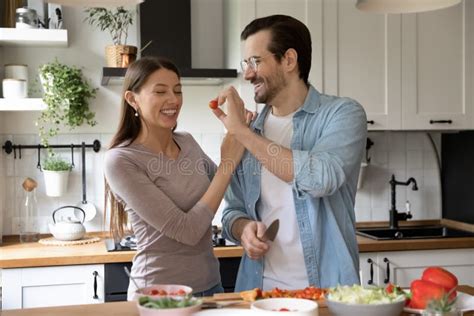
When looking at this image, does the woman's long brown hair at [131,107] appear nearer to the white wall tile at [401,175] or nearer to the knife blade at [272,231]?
the knife blade at [272,231]

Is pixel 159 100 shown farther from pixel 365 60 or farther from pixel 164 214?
pixel 365 60

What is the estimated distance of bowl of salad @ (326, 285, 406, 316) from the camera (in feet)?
4.97

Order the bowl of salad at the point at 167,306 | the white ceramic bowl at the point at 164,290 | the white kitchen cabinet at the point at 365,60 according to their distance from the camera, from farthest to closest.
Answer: the white kitchen cabinet at the point at 365,60
the white ceramic bowl at the point at 164,290
the bowl of salad at the point at 167,306

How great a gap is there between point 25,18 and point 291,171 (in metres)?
2.00

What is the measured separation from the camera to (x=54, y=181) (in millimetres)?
3604

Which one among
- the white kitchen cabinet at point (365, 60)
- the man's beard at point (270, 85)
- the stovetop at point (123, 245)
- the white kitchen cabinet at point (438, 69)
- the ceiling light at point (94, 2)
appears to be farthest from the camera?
the white kitchen cabinet at point (438, 69)

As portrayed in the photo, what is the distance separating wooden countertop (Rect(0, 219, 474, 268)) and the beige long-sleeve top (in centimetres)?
97

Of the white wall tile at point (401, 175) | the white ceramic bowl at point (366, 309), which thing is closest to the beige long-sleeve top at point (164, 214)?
the white ceramic bowl at point (366, 309)

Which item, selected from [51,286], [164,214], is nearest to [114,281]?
[51,286]

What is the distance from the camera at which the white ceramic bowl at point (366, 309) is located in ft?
4.96

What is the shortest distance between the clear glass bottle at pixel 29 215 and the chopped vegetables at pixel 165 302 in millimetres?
2181

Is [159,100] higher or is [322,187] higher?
[159,100]

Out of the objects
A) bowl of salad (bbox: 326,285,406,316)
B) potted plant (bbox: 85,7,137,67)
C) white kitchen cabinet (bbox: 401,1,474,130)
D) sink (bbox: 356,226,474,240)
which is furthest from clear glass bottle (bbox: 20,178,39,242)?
bowl of salad (bbox: 326,285,406,316)

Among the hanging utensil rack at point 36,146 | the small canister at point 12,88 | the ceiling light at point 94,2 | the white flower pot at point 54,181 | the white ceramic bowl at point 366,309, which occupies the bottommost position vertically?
the white ceramic bowl at point 366,309
